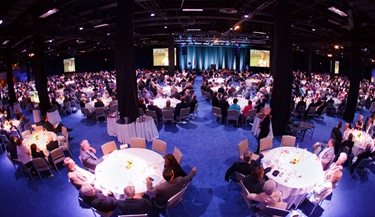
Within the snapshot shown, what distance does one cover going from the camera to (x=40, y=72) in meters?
12.4

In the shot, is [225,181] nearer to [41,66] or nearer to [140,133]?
[140,133]

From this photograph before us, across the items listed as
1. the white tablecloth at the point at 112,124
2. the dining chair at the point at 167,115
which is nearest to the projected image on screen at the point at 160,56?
the dining chair at the point at 167,115

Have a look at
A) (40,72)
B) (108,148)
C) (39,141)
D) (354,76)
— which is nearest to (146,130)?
(108,148)

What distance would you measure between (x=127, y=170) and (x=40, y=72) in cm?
966

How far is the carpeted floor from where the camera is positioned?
Answer: 18.3 ft

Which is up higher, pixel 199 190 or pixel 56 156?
pixel 56 156

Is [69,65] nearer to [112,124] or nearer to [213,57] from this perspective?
[213,57]

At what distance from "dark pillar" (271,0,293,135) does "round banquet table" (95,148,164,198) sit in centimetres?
562

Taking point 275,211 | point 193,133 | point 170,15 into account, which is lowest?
point 275,211

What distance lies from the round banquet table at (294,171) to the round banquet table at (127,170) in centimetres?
263

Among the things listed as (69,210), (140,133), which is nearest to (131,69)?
(140,133)

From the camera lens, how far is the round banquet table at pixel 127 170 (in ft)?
16.7

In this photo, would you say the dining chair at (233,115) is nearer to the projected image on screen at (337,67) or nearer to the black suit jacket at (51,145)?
the black suit jacket at (51,145)

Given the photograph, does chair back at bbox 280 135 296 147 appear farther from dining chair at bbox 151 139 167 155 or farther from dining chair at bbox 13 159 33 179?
dining chair at bbox 13 159 33 179
